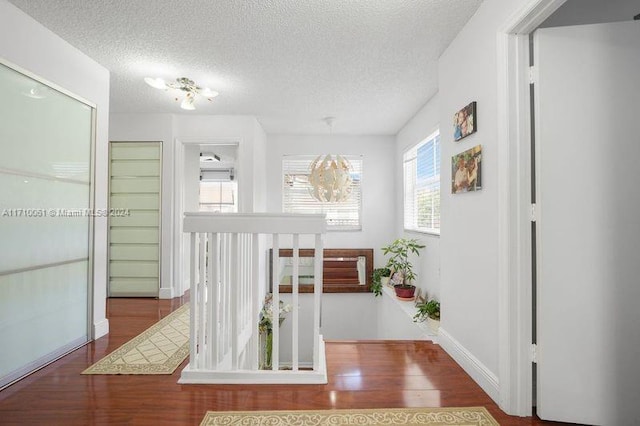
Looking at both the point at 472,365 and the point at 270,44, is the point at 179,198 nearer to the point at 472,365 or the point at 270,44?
the point at 270,44

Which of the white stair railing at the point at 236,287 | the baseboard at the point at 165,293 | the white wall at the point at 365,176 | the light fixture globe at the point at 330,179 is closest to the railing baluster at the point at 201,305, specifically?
the white stair railing at the point at 236,287

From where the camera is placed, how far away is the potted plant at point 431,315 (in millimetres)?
2840

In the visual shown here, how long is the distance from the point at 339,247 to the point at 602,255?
3.82 meters

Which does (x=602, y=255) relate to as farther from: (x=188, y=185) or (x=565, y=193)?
(x=188, y=185)

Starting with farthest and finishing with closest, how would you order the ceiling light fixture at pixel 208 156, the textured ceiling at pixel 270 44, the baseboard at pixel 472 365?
1. the ceiling light fixture at pixel 208 156
2. the textured ceiling at pixel 270 44
3. the baseboard at pixel 472 365

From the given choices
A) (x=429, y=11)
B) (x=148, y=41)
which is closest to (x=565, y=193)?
(x=429, y=11)

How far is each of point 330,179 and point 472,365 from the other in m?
3.26

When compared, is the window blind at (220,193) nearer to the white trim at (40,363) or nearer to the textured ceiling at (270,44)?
the textured ceiling at (270,44)

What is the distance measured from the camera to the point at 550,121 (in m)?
1.60

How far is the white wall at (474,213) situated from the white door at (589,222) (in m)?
0.23


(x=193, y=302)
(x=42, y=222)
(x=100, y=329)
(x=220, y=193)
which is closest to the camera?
(x=193, y=302)

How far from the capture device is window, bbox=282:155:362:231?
17.1 ft

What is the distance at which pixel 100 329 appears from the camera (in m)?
2.73

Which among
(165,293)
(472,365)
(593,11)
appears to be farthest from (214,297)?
(593,11)
